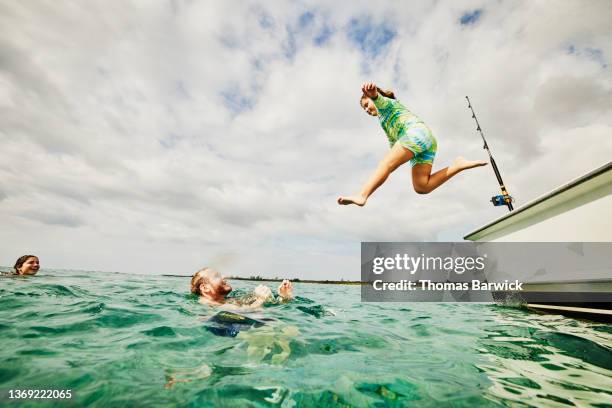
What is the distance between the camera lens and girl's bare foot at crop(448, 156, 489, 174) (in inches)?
172

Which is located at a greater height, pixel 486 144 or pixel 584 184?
pixel 486 144

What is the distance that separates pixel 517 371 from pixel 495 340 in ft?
4.42

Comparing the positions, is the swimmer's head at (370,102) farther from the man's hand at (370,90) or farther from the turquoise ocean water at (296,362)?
the turquoise ocean water at (296,362)

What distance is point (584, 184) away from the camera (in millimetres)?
4602

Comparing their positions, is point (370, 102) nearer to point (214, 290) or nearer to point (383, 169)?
point (383, 169)

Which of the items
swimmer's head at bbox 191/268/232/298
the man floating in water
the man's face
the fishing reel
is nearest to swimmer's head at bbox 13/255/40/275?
the man floating in water

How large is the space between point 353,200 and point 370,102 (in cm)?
168

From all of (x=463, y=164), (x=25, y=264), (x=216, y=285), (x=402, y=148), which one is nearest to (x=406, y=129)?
(x=402, y=148)

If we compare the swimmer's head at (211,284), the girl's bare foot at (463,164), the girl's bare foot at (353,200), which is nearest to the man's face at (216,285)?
the swimmer's head at (211,284)

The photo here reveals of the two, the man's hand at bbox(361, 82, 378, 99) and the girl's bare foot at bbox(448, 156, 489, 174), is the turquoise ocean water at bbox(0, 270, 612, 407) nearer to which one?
the girl's bare foot at bbox(448, 156, 489, 174)

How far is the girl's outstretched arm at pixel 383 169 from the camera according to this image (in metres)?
3.87

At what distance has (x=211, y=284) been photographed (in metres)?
6.05

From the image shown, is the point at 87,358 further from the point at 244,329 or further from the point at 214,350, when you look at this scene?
the point at 244,329

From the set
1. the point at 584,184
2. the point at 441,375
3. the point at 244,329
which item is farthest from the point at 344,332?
the point at 584,184
